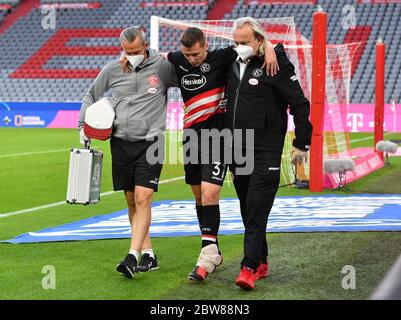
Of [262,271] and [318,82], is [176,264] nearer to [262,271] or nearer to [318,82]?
[262,271]

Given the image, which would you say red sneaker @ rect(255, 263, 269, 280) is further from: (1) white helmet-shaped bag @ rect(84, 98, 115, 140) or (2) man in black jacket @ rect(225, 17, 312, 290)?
(1) white helmet-shaped bag @ rect(84, 98, 115, 140)

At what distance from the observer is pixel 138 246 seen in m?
5.70

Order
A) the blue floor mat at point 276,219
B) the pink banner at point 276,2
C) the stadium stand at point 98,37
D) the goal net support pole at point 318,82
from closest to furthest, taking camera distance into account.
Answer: the blue floor mat at point 276,219 < the goal net support pole at point 318,82 < the stadium stand at point 98,37 < the pink banner at point 276,2

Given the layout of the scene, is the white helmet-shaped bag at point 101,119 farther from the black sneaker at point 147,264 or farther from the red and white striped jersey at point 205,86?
the black sneaker at point 147,264

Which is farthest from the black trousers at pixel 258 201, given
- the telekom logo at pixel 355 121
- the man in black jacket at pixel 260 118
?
the telekom logo at pixel 355 121

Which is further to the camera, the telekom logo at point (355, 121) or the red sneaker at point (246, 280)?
the telekom logo at point (355, 121)

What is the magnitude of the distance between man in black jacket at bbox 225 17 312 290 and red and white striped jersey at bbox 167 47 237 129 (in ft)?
0.84

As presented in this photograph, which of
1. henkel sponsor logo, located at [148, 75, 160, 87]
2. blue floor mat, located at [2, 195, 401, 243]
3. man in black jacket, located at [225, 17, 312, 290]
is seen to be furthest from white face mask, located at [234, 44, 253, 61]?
blue floor mat, located at [2, 195, 401, 243]

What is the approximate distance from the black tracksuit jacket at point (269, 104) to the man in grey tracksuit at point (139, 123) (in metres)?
0.72

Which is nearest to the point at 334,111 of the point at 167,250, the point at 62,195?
the point at 62,195

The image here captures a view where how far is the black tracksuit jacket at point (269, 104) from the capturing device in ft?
17.2

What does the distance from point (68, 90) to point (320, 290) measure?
104 feet
